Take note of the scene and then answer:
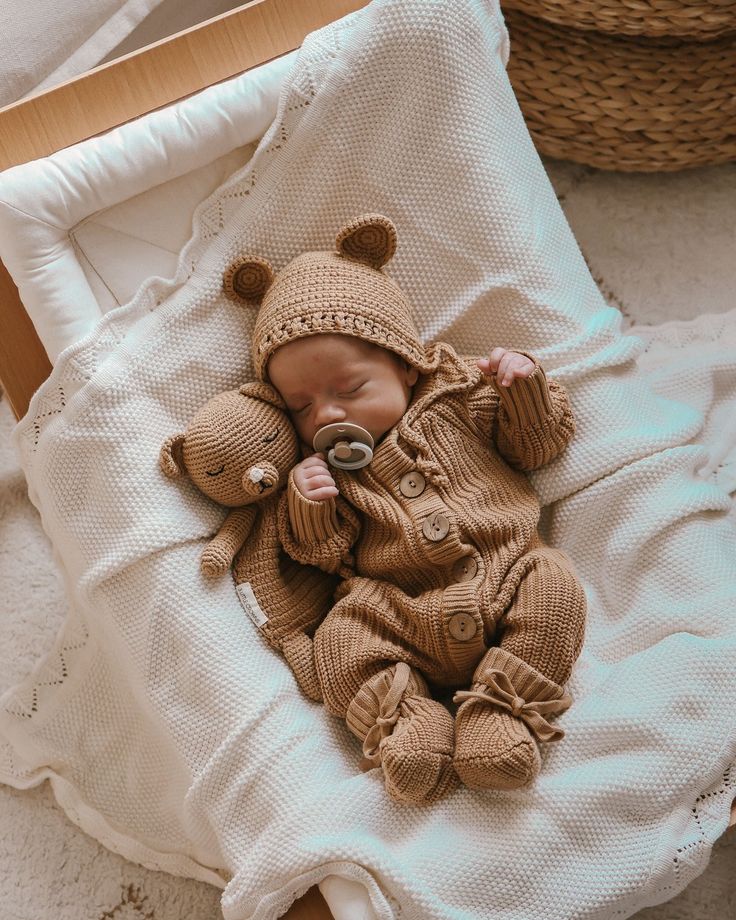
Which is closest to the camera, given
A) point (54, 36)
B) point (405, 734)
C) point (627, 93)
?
point (405, 734)

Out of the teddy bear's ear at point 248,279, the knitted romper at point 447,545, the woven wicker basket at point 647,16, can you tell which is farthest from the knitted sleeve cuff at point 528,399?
the woven wicker basket at point 647,16

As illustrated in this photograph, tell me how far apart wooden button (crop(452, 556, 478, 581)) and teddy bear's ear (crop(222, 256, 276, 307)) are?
0.41 meters

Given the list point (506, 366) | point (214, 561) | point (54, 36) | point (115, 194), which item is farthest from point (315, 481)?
point (54, 36)

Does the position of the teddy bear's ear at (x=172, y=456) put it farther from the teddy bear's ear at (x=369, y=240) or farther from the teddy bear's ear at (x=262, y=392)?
the teddy bear's ear at (x=369, y=240)

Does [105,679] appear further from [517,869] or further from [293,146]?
[293,146]

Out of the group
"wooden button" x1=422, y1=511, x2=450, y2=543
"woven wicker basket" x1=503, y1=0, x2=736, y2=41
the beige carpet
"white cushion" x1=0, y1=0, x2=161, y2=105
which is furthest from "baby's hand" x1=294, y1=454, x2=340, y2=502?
"woven wicker basket" x1=503, y1=0, x2=736, y2=41

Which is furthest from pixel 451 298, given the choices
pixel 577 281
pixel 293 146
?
pixel 293 146

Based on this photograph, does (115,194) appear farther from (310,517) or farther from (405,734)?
(405,734)

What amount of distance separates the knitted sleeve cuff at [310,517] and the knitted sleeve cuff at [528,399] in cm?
24

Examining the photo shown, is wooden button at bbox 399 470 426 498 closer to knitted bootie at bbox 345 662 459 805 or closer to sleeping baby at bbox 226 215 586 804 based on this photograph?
sleeping baby at bbox 226 215 586 804

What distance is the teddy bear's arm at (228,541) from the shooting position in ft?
3.82

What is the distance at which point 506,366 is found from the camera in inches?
46.3

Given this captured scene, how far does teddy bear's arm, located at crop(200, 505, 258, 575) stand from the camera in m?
1.16

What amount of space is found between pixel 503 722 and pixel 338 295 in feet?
1.69
